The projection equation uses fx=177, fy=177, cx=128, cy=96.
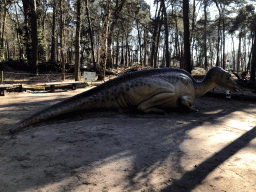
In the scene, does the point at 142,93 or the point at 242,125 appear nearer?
the point at 242,125

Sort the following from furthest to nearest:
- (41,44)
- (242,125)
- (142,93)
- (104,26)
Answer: (41,44) → (104,26) → (142,93) → (242,125)

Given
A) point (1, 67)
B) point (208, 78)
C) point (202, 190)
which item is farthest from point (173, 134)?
point (1, 67)

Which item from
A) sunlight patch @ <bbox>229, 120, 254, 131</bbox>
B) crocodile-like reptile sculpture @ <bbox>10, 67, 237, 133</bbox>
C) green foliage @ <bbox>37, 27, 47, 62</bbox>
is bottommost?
sunlight patch @ <bbox>229, 120, 254, 131</bbox>

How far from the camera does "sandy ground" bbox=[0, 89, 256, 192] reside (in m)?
1.66

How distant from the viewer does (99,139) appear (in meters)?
2.74

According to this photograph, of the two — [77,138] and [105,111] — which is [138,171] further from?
[105,111]

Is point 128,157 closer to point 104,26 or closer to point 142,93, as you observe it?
point 142,93

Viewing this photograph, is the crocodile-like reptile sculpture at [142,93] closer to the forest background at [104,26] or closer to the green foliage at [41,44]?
the forest background at [104,26]

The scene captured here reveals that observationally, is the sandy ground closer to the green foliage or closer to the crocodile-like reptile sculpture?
the crocodile-like reptile sculpture

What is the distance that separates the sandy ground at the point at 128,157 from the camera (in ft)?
5.44

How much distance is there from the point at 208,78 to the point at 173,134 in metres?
2.96

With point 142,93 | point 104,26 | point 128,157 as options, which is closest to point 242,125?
point 142,93

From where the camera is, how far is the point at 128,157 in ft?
7.11

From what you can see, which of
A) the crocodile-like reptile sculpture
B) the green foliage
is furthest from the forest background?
the crocodile-like reptile sculpture
